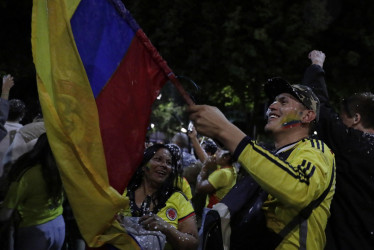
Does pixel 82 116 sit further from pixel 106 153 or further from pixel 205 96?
pixel 205 96

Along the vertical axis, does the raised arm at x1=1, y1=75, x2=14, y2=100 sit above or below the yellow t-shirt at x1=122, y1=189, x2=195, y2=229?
above

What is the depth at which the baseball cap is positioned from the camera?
3.03 m

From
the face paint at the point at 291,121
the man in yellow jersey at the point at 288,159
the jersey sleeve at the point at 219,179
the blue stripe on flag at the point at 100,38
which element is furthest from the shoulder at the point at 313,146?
the jersey sleeve at the point at 219,179

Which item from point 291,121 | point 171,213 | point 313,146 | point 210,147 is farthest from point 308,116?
point 210,147

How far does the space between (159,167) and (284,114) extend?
1.72m

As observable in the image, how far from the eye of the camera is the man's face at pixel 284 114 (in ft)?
9.80

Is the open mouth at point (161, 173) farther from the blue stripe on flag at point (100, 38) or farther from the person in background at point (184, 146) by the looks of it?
the person in background at point (184, 146)

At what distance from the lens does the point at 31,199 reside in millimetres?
4594

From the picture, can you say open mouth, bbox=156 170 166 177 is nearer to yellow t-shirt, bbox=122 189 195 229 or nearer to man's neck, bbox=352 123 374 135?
yellow t-shirt, bbox=122 189 195 229

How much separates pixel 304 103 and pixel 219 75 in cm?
1277

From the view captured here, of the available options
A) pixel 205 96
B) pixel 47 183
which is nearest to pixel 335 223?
pixel 47 183

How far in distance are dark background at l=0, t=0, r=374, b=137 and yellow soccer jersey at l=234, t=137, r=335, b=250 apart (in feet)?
38.4

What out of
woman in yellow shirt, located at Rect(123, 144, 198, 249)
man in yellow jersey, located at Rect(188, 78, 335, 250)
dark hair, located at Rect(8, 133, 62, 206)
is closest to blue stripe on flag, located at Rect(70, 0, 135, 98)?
man in yellow jersey, located at Rect(188, 78, 335, 250)

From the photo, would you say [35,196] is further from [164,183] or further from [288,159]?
[288,159]
